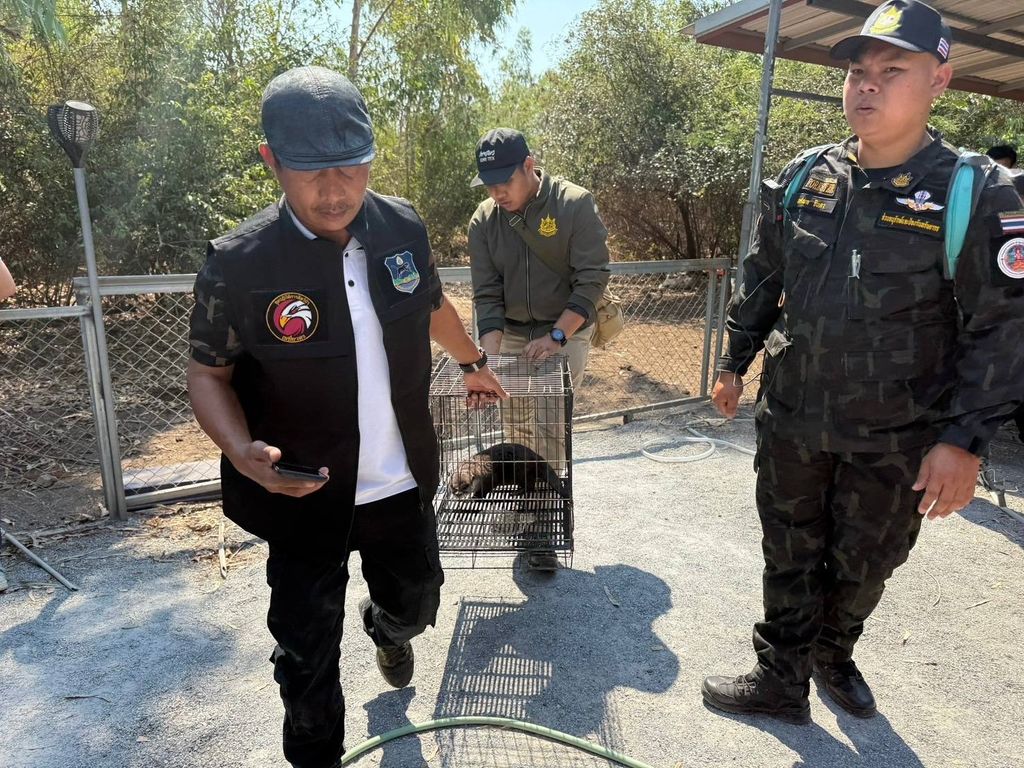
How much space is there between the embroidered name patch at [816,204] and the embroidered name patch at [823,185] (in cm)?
2

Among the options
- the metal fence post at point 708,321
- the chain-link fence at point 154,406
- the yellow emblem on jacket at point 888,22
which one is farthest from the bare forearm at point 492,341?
the metal fence post at point 708,321

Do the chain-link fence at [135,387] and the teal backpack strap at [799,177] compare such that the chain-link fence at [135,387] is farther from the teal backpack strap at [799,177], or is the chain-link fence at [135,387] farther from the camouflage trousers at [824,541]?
the camouflage trousers at [824,541]

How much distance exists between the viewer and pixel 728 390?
260 centimetres

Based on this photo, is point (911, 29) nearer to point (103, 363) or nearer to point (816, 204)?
point (816, 204)

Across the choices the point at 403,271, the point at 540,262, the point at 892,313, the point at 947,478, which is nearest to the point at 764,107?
the point at 540,262

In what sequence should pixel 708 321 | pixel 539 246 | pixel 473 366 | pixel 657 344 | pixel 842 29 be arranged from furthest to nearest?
pixel 657 344 → pixel 708 321 → pixel 842 29 → pixel 539 246 → pixel 473 366

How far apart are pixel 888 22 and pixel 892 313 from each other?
79cm

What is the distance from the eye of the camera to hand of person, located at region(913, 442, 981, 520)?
6.36ft

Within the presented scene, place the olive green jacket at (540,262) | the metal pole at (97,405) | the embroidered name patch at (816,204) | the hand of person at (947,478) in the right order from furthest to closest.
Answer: the metal pole at (97,405)
the olive green jacket at (540,262)
the embroidered name patch at (816,204)
the hand of person at (947,478)

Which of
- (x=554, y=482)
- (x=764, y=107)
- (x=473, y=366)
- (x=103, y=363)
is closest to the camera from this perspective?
(x=473, y=366)

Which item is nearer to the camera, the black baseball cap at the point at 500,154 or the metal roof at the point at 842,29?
the black baseball cap at the point at 500,154

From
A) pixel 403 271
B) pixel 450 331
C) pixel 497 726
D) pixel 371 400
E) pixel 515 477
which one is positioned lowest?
pixel 497 726

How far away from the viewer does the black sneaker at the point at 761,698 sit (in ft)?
8.09

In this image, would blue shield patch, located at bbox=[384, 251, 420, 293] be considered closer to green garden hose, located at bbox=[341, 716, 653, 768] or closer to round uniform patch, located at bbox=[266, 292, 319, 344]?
round uniform patch, located at bbox=[266, 292, 319, 344]
